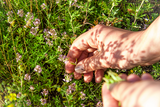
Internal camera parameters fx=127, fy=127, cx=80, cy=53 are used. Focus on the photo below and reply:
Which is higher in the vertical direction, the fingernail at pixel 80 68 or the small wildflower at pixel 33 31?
the small wildflower at pixel 33 31

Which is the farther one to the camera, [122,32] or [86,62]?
Result: [86,62]

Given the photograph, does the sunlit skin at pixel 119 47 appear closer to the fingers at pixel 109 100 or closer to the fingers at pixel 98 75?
the fingers at pixel 98 75

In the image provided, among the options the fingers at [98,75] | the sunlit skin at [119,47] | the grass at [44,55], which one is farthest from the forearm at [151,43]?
the fingers at [98,75]

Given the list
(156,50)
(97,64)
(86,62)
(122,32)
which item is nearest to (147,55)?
(156,50)

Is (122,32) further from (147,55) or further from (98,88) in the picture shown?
(98,88)

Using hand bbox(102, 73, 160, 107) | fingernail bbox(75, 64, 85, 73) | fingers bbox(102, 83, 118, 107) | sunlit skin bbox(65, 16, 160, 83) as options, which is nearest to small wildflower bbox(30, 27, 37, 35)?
sunlit skin bbox(65, 16, 160, 83)

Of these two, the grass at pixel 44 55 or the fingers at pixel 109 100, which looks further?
the grass at pixel 44 55

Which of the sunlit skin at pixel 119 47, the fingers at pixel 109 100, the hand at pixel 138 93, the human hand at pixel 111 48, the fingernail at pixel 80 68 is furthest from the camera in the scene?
the fingernail at pixel 80 68

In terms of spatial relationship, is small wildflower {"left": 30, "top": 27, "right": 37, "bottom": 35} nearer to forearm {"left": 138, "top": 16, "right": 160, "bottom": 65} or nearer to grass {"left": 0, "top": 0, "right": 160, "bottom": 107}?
grass {"left": 0, "top": 0, "right": 160, "bottom": 107}
